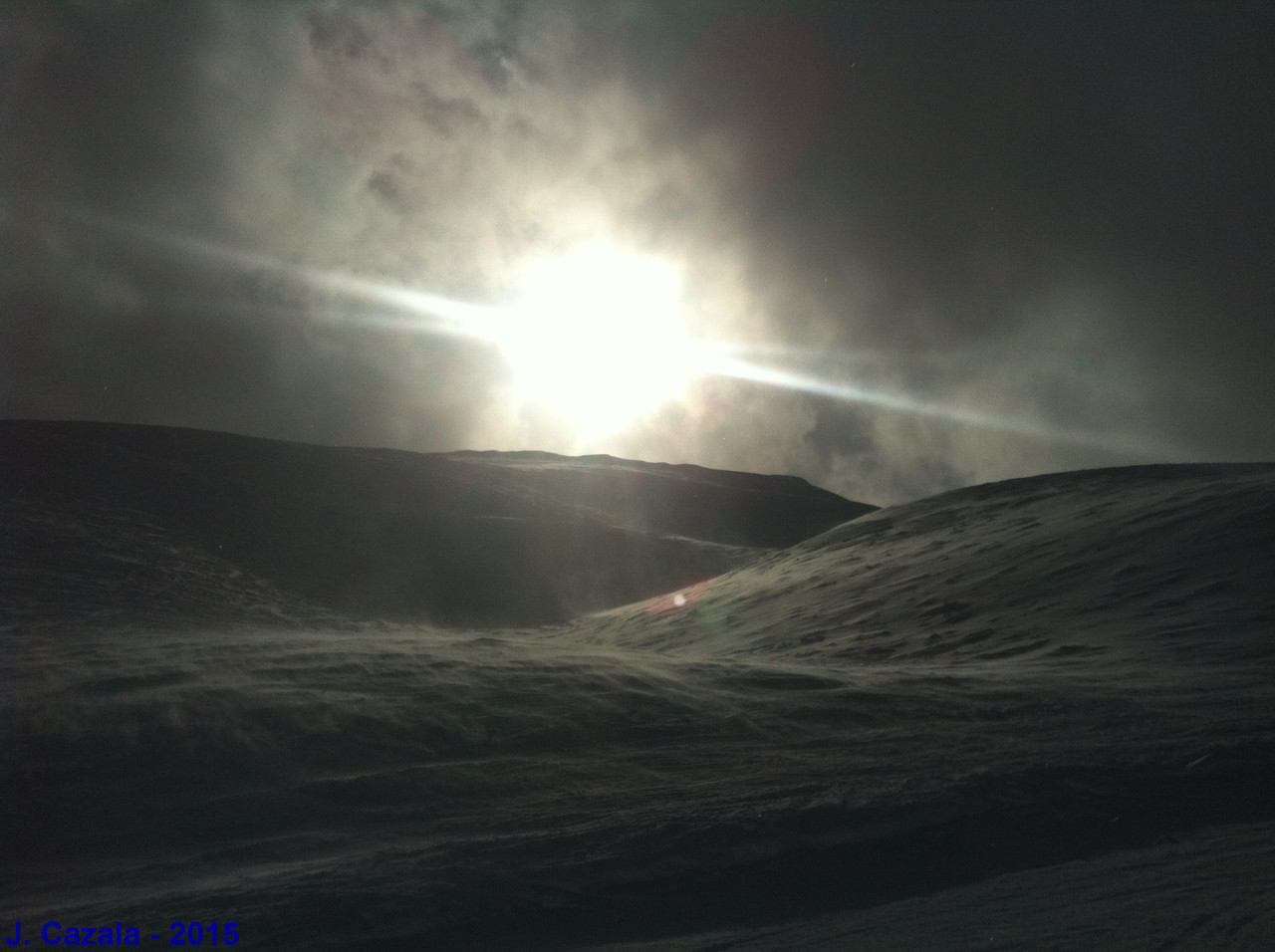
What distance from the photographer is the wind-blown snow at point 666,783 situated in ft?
13.9

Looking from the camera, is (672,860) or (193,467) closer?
(672,860)

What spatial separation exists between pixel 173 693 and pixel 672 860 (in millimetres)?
4568

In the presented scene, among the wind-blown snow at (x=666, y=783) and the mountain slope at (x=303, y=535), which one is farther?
the mountain slope at (x=303, y=535)

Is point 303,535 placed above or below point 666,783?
above

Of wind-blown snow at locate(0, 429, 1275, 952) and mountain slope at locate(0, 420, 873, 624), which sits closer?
wind-blown snow at locate(0, 429, 1275, 952)

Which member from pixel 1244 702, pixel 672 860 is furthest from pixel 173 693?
pixel 1244 702

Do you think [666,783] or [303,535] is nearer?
[666,783]

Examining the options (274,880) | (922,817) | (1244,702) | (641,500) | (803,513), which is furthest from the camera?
(803,513)

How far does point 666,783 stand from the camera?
230 inches

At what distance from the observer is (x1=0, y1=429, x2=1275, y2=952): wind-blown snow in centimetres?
424

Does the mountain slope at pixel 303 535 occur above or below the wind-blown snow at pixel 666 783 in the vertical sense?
above

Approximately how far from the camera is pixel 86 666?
27.3 ft

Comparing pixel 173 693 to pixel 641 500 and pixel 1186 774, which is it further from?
pixel 641 500

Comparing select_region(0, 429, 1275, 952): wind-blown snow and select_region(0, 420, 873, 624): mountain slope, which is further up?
select_region(0, 420, 873, 624): mountain slope
